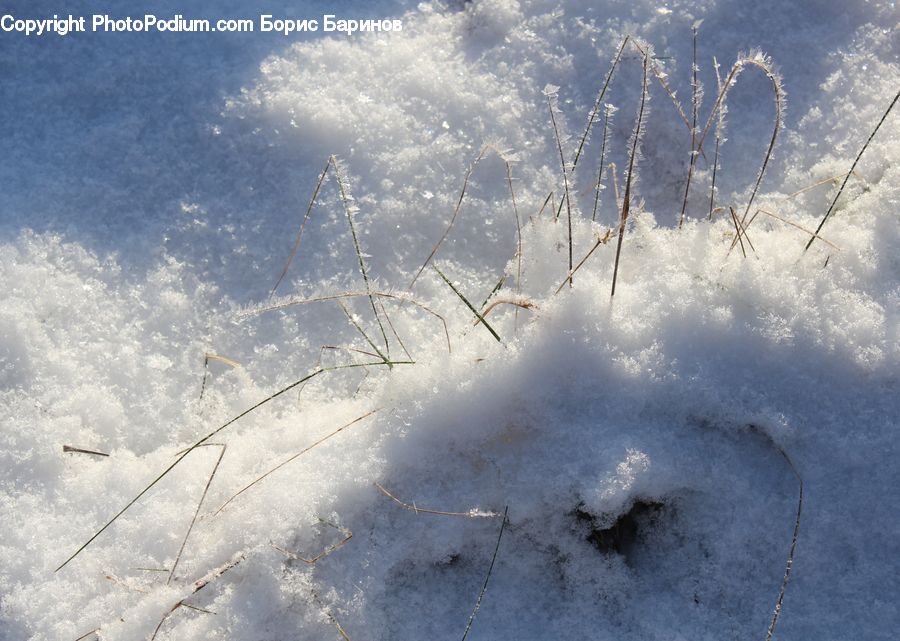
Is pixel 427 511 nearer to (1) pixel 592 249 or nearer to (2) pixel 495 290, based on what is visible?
(2) pixel 495 290

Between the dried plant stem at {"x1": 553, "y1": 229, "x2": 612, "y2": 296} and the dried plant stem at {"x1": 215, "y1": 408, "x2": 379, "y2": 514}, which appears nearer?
the dried plant stem at {"x1": 215, "y1": 408, "x2": 379, "y2": 514}

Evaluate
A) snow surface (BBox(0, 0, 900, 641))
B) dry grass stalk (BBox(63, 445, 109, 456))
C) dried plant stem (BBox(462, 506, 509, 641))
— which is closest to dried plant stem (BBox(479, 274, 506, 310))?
snow surface (BBox(0, 0, 900, 641))

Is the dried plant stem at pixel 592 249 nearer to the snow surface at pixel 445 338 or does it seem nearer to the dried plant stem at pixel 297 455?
the snow surface at pixel 445 338

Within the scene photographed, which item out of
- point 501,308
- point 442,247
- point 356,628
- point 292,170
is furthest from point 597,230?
point 356,628

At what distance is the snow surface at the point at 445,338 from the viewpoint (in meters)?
1.26

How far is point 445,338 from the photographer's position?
158 cm

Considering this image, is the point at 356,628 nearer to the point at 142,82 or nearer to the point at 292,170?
the point at 292,170

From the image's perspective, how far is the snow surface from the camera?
49.5 inches

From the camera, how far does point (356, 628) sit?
4.03 feet

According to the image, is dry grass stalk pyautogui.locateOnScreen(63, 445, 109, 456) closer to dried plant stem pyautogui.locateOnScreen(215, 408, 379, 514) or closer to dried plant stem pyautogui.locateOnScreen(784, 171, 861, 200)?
dried plant stem pyautogui.locateOnScreen(215, 408, 379, 514)

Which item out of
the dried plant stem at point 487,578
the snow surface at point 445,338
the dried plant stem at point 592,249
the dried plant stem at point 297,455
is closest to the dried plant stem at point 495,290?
the snow surface at point 445,338

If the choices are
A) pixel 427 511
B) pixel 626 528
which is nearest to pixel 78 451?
pixel 427 511

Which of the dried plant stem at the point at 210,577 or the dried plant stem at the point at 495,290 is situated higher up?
the dried plant stem at the point at 495,290

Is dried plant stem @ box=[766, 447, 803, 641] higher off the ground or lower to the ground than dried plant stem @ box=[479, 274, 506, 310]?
lower
